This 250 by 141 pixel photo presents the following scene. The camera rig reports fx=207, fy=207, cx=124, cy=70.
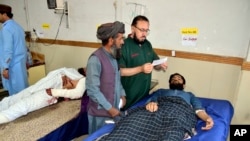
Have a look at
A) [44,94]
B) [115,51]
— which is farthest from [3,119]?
[115,51]

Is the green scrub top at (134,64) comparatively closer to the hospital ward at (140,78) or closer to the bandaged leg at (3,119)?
Result: the hospital ward at (140,78)

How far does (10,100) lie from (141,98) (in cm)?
142

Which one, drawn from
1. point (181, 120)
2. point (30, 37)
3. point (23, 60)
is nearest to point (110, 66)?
point (181, 120)

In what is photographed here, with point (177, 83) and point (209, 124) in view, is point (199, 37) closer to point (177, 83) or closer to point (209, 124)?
point (177, 83)

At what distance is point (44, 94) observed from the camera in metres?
2.20

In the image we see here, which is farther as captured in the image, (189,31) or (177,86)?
(189,31)

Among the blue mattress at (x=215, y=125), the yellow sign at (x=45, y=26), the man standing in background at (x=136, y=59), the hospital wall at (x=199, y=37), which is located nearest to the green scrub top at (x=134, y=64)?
the man standing in background at (x=136, y=59)

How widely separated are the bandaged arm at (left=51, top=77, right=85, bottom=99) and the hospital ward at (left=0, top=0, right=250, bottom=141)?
11mm

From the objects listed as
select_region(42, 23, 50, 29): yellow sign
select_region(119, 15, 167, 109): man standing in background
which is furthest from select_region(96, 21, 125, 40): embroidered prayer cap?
select_region(42, 23, 50, 29): yellow sign

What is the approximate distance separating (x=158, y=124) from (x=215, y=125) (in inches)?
18.9

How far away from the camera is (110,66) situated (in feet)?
4.90

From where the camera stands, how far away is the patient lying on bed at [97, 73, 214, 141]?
133cm

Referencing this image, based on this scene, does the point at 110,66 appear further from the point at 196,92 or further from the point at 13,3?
the point at 13,3

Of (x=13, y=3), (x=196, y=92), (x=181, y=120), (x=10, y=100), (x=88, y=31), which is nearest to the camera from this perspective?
(x=181, y=120)
